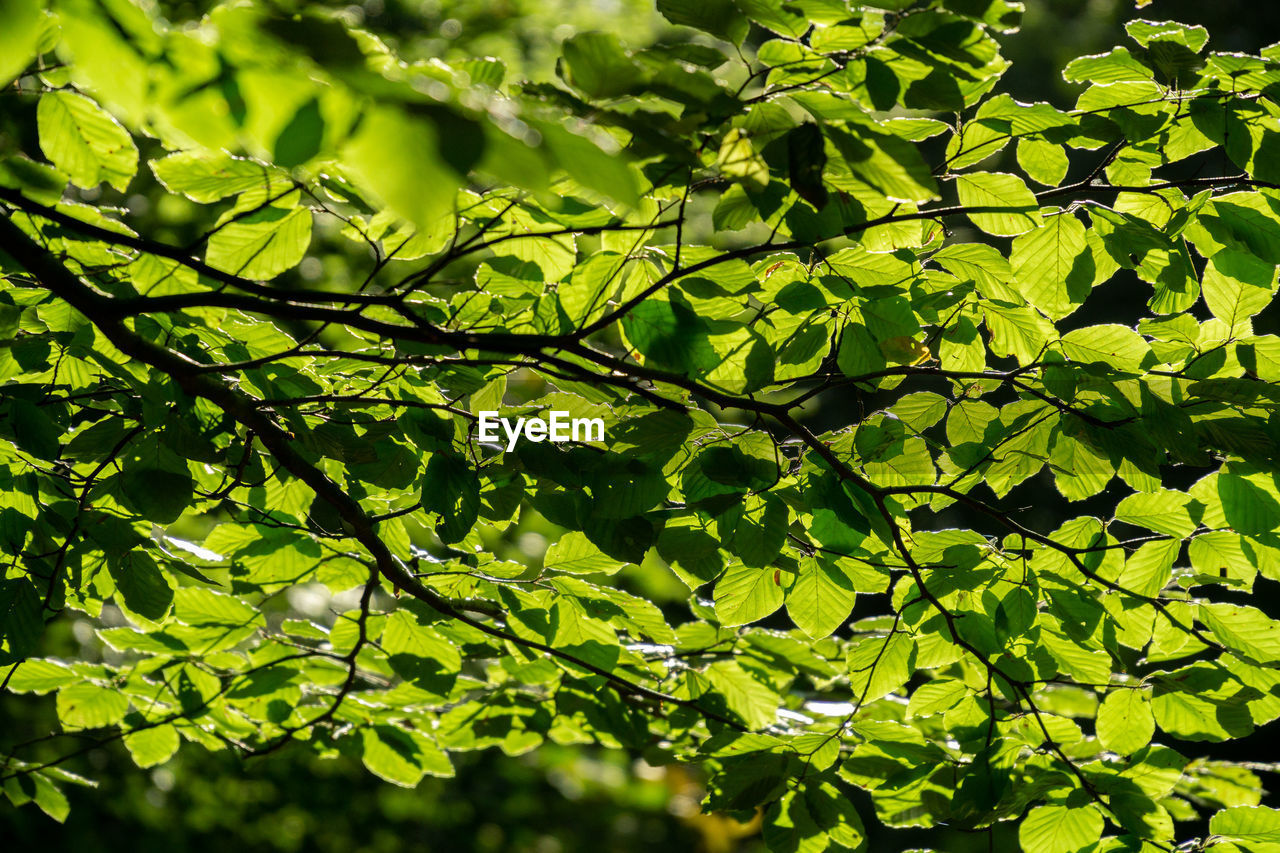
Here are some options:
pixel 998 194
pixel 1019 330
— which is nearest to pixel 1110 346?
pixel 1019 330

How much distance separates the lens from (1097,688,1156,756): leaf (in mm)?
1640

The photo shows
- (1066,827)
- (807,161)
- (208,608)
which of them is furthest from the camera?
(208,608)

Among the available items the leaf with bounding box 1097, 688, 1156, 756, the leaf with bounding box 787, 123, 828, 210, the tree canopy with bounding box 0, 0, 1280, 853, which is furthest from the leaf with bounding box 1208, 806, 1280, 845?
the leaf with bounding box 787, 123, 828, 210

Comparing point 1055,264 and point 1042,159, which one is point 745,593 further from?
point 1042,159

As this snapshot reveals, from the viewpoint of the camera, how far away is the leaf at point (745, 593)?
161cm

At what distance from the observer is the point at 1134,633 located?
1.62 m

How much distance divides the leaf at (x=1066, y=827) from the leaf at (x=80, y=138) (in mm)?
1788

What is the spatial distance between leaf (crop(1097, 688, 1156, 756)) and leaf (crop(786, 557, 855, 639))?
1.73ft

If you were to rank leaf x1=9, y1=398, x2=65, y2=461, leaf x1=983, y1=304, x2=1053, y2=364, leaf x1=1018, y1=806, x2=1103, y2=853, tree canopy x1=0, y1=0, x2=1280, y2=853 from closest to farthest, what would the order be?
1. tree canopy x1=0, y1=0, x2=1280, y2=853
2. leaf x1=9, y1=398, x2=65, y2=461
3. leaf x1=983, y1=304, x2=1053, y2=364
4. leaf x1=1018, y1=806, x2=1103, y2=853

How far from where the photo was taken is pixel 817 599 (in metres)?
1.58

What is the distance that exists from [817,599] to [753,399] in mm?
411

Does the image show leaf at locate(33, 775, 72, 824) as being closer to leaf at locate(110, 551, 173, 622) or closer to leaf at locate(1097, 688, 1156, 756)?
leaf at locate(110, 551, 173, 622)

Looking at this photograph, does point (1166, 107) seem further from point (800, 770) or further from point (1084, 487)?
point (800, 770)

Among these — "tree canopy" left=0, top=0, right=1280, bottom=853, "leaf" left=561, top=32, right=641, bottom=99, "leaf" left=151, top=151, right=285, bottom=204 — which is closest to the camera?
"leaf" left=561, top=32, right=641, bottom=99
